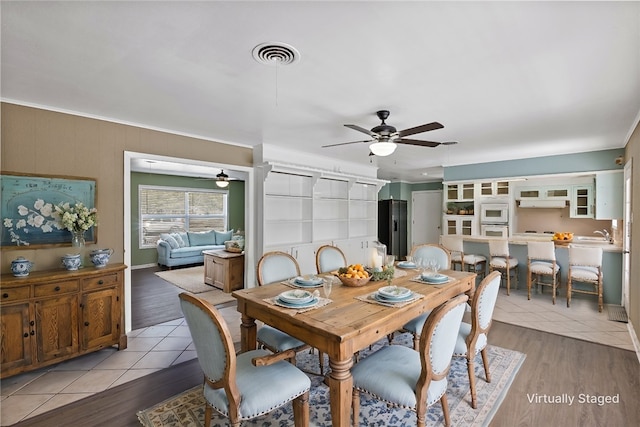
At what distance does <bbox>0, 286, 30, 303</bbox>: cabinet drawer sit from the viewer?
246 centimetres

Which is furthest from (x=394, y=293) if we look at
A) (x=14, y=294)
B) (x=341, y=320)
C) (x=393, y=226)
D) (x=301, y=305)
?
(x=393, y=226)

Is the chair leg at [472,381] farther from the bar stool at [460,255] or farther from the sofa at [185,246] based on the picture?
the sofa at [185,246]

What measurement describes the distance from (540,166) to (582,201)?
1.04m

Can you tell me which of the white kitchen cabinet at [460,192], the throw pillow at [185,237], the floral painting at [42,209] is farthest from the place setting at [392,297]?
the throw pillow at [185,237]

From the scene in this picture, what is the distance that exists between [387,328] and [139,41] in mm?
2358

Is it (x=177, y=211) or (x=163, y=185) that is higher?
(x=163, y=185)

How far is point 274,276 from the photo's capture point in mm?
2977

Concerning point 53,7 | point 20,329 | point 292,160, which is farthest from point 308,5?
point 292,160

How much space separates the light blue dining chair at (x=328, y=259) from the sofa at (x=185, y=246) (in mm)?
5071

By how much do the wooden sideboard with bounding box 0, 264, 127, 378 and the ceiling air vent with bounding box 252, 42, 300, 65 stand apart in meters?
2.53

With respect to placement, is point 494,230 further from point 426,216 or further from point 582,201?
point 426,216

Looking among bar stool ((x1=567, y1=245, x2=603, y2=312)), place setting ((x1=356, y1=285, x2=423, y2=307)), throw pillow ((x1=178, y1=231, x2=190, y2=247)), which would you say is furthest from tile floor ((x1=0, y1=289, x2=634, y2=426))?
throw pillow ((x1=178, y1=231, x2=190, y2=247))

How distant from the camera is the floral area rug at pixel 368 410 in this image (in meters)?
2.06

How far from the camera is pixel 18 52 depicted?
2006 mm
